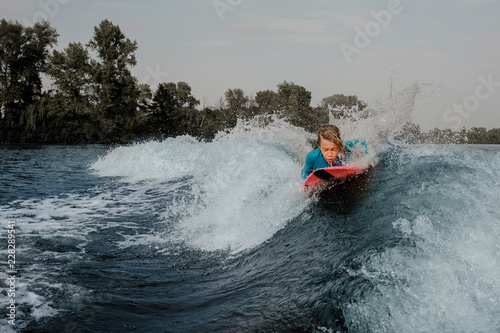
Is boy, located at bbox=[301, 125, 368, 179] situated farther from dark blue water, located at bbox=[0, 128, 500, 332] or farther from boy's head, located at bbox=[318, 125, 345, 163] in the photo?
dark blue water, located at bbox=[0, 128, 500, 332]

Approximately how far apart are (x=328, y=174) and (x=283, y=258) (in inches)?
69.7

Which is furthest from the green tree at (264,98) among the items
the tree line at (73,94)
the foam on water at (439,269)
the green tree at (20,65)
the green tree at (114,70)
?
the foam on water at (439,269)

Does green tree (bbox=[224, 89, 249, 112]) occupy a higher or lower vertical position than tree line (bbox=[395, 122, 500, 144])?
higher

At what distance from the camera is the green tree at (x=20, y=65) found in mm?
48531

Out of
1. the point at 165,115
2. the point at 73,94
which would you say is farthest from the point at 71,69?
the point at 165,115

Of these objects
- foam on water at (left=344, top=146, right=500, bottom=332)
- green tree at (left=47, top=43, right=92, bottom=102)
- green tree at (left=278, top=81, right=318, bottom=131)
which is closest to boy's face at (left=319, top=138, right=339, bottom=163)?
foam on water at (left=344, top=146, right=500, bottom=332)

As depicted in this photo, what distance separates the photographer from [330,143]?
540cm

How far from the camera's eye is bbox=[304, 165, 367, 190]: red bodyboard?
525cm

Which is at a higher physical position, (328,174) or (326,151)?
(326,151)

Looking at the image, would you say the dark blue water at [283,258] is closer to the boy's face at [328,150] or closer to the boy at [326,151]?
the boy at [326,151]

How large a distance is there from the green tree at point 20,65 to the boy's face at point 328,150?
50315mm

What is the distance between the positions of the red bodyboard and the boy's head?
0.86 feet

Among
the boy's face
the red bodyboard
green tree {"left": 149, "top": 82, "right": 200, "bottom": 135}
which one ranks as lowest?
the red bodyboard

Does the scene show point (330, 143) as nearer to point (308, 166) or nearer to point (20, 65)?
point (308, 166)
